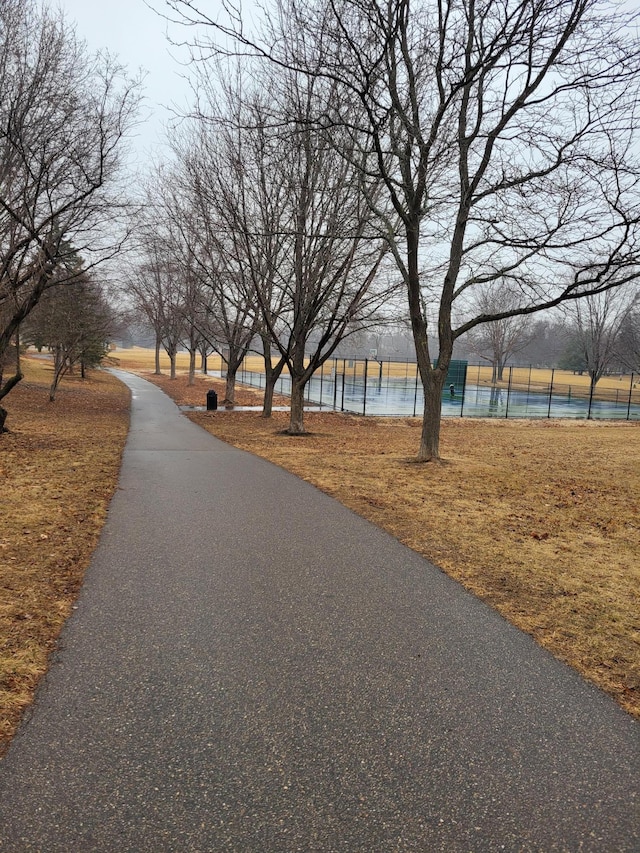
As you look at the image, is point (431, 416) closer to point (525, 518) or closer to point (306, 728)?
point (525, 518)

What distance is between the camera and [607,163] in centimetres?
856

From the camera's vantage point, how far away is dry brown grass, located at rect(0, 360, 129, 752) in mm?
3363

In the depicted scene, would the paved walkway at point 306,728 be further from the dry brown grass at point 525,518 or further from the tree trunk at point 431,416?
the tree trunk at point 431,416

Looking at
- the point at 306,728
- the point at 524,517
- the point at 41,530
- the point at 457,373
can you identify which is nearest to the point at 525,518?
the point at 524,517

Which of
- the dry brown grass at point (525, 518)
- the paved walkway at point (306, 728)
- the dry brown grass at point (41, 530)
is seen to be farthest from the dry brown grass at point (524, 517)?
the dry brown grass at point (41, 530)

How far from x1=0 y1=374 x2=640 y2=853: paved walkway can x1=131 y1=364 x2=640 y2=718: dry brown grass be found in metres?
0.36

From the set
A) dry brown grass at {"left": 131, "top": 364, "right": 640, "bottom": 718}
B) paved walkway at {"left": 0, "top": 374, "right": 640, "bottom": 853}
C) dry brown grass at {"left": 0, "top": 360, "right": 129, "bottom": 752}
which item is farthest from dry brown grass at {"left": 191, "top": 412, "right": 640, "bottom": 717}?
dry brown grass at {"left": 0, "top": 360, "right": 129, "bottom": 752}

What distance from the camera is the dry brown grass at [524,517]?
4.05 metres

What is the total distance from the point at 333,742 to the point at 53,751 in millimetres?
1262

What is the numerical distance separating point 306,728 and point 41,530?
4181 millimetres

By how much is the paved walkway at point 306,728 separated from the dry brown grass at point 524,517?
0.36 metres

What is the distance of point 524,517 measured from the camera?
735cm

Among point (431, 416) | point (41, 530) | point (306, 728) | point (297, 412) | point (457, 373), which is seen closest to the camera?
point (306, 728)

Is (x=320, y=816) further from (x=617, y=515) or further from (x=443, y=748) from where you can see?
(x=617, y=515)
